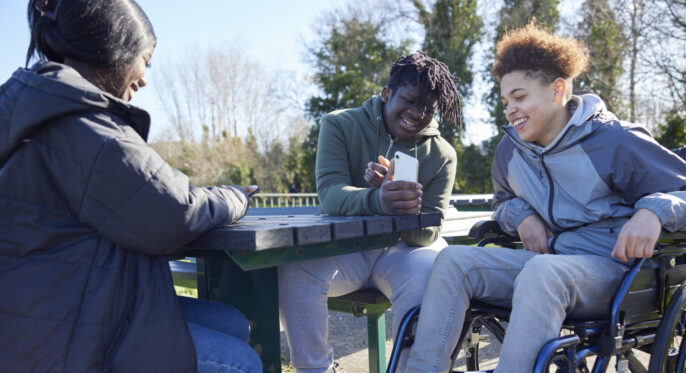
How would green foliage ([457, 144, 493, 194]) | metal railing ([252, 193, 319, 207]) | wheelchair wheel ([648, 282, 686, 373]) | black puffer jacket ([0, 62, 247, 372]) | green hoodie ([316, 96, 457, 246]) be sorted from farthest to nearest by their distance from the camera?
green foliage ([457, 144, 493, 194]), metal railing ([252, 193, 319, 207]), green hoodie ([316, 96, 457, 246]), wheelchair wheel ([648, 282, 686, 373]), black puffer jacket ([0, 62, 247, 372])

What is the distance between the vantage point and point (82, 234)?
4.18ft

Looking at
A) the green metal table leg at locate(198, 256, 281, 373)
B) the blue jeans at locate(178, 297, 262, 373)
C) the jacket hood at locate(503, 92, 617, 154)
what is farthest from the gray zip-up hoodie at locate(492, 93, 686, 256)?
the blue jeans at locate(178, 297, 262, 373)

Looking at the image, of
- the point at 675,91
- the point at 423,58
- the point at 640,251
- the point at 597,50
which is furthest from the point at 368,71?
the point at 640,251

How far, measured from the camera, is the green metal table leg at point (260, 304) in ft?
6.29

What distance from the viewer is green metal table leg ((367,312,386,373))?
2.69 m

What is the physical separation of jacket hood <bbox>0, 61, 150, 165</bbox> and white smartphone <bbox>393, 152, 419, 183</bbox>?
1057mm

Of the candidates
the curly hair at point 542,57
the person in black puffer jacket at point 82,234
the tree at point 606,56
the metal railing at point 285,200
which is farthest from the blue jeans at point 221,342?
the tree at point 606,56

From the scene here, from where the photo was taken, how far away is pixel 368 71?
19812 millimetres

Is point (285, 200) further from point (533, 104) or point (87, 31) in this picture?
point (87, 31)

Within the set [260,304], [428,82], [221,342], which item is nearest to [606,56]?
[428,82]

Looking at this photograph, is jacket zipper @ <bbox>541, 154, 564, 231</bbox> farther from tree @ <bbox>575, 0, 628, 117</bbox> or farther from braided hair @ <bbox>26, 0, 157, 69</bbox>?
tree @ <bbox>575, 0, 628, 117</bbox>

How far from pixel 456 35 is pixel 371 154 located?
18219 mm

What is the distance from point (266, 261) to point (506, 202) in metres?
1.22

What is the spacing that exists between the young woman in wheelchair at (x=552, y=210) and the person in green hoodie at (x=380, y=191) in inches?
11.0
